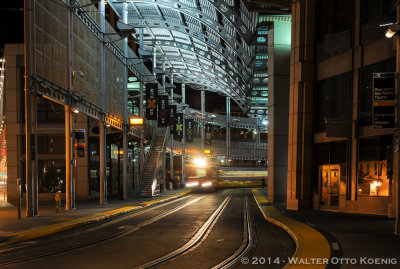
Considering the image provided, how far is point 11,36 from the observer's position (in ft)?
108

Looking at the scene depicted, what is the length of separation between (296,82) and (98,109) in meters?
12.6

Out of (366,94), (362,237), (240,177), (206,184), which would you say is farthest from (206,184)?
(362,237)

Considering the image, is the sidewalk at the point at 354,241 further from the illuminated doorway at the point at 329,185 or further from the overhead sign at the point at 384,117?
the illuminated doorway at the point at 329,185

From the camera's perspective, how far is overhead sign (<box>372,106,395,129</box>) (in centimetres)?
1246

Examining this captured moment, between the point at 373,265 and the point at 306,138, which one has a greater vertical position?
the point at 306,138

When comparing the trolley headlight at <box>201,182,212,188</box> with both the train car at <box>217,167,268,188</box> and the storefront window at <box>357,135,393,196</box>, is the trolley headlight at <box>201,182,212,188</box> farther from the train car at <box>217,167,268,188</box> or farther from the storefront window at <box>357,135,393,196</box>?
the storefront window at <box>357,135,393,196</box>

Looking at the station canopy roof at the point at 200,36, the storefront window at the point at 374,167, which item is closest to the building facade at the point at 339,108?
the storefront window at the point at 374,167

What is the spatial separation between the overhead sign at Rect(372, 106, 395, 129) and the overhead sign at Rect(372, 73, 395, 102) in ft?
1.06

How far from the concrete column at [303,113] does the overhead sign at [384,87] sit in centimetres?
963

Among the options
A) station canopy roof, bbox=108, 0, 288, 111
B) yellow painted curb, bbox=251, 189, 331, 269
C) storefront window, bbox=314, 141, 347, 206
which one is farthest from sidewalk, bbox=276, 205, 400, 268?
station canopy roof, bbox=108, 0, 288, 111

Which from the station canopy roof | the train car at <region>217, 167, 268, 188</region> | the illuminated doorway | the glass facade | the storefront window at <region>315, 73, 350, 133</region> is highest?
the station canopy roof

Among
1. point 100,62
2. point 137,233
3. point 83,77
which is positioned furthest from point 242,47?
Result: point 137,233

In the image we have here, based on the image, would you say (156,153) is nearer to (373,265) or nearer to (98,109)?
(98,109)

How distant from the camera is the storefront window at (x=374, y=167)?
17.7 meters
